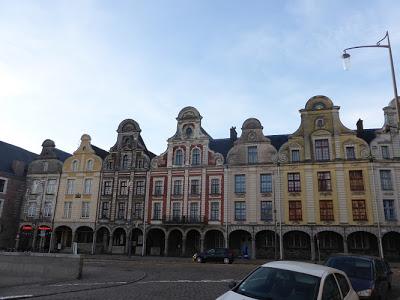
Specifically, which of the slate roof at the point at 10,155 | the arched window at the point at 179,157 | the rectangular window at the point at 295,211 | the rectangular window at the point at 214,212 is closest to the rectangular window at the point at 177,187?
the arched window at the point at 179,157

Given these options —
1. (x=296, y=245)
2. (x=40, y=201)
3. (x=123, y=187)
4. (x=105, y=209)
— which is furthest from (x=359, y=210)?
(x=40, y=201)

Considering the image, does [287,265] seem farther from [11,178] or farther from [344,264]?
[11,178]

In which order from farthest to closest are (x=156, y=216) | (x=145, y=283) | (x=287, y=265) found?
(x=156, y=216)
(x=145, y=283)
(x=287, y=265)

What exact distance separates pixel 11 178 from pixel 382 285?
4795cm

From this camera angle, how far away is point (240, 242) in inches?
1549

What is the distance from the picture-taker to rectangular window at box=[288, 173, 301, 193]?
3738 cm

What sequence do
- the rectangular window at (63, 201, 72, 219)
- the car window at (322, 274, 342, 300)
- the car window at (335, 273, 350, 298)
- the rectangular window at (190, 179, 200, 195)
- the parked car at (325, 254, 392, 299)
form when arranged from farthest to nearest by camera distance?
the rectangular window at (63, 201, 72, 219), the rectangular window at (190, 179, 200, 195), the parked car at (325, 254, 392, 299), the car window at (335, 273, 350, 298), the car window at (322, 274, 342, 300)

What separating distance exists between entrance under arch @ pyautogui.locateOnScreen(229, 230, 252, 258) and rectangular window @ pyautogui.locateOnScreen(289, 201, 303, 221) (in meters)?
5.26

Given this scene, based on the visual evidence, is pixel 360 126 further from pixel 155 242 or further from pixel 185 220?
pixel 155 242

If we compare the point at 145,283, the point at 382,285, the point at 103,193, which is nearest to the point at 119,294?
the point at 145,283

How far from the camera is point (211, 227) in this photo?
38.7 m

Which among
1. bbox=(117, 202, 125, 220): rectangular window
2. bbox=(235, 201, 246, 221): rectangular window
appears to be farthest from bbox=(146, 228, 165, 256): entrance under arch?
bbox=(235, 201, 246, 221): rectangular window

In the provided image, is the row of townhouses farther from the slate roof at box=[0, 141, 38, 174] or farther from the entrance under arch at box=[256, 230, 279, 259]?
the slate roof at box=[0, 141, 38, 174]

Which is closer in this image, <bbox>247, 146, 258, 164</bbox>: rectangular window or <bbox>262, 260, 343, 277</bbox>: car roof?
<bbox>262, 260, 343, 277</bbox>: car roof
